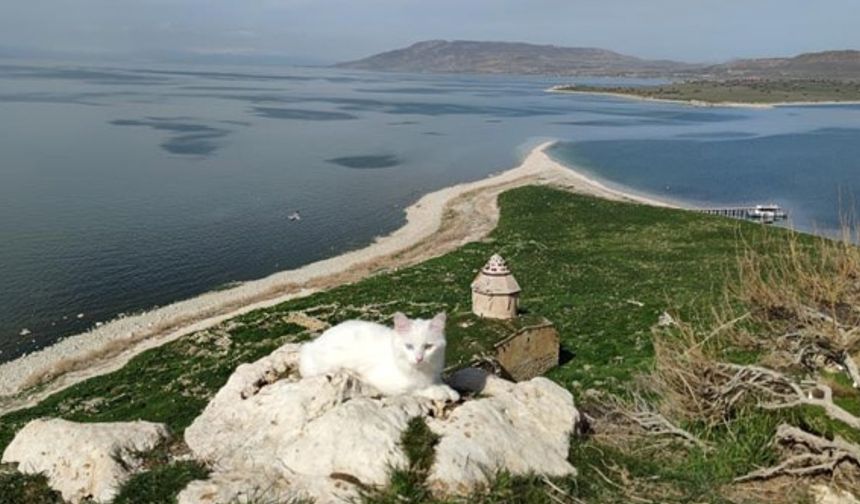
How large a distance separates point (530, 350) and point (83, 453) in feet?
49.1

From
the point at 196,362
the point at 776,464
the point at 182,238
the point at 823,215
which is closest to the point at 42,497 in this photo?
the point at 776,464

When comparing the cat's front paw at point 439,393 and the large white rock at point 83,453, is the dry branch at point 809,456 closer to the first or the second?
the cat's front paw at point 439,393

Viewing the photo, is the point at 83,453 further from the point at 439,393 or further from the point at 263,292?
the point at 263,292

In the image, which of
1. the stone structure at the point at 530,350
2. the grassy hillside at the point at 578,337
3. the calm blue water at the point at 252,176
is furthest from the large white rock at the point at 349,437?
the calm blue water at the point at 252,176

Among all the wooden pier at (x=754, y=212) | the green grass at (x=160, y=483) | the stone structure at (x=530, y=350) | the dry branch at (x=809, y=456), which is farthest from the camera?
the wooden pier at (x=754, y=212)

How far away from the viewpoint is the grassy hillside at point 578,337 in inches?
346

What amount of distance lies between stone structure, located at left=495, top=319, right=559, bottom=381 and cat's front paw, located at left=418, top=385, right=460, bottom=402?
37.0 ft

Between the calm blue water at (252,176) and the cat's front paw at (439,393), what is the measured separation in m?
31.5

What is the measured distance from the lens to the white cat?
9.24m

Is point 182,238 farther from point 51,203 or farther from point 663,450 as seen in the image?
point 663,450

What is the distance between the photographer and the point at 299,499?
7617mm

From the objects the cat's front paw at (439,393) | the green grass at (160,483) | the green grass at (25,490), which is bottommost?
the green grass at (25,490)

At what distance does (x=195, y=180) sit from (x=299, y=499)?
77.6 meters

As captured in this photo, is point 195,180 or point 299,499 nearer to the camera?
point 299,499
